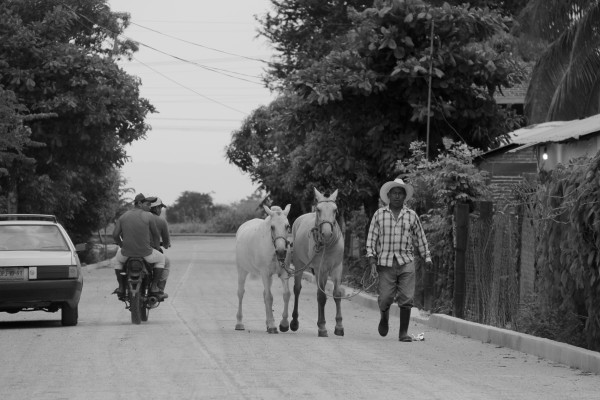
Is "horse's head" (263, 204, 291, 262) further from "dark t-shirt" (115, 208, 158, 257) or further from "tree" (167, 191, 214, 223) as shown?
"tree" (167, 191, 214, 223)

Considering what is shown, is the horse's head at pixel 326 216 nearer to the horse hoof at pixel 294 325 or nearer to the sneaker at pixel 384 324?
the sneaker at pixel 384 324

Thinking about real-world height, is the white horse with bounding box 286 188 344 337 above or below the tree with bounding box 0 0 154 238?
below

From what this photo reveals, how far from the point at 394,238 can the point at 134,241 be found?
480 cm

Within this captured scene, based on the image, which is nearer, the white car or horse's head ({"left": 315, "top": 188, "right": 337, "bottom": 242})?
horse's head ({"left": 315, "top": 188, "right": 337, "bottom": 242})

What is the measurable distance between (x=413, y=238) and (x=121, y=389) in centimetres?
649

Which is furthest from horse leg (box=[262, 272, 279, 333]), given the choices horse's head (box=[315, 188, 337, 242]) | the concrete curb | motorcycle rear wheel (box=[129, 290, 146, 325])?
the concrete curb

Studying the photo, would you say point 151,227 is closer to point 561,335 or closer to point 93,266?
point 561,335

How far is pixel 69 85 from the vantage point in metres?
35.4

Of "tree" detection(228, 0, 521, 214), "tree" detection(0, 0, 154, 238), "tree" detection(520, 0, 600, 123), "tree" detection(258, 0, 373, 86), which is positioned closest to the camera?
"tree" detection(520, 0, 600, 123)

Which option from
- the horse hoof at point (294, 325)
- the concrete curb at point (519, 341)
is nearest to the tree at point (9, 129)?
the horse hoof at point (294, 325)

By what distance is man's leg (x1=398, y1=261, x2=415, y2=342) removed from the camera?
16.3 m

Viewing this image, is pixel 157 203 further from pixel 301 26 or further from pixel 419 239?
pixel 301 26

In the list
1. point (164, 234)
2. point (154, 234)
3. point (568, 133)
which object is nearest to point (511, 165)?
point (568, 133)

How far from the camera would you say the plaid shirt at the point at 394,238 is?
16359 millimetres
